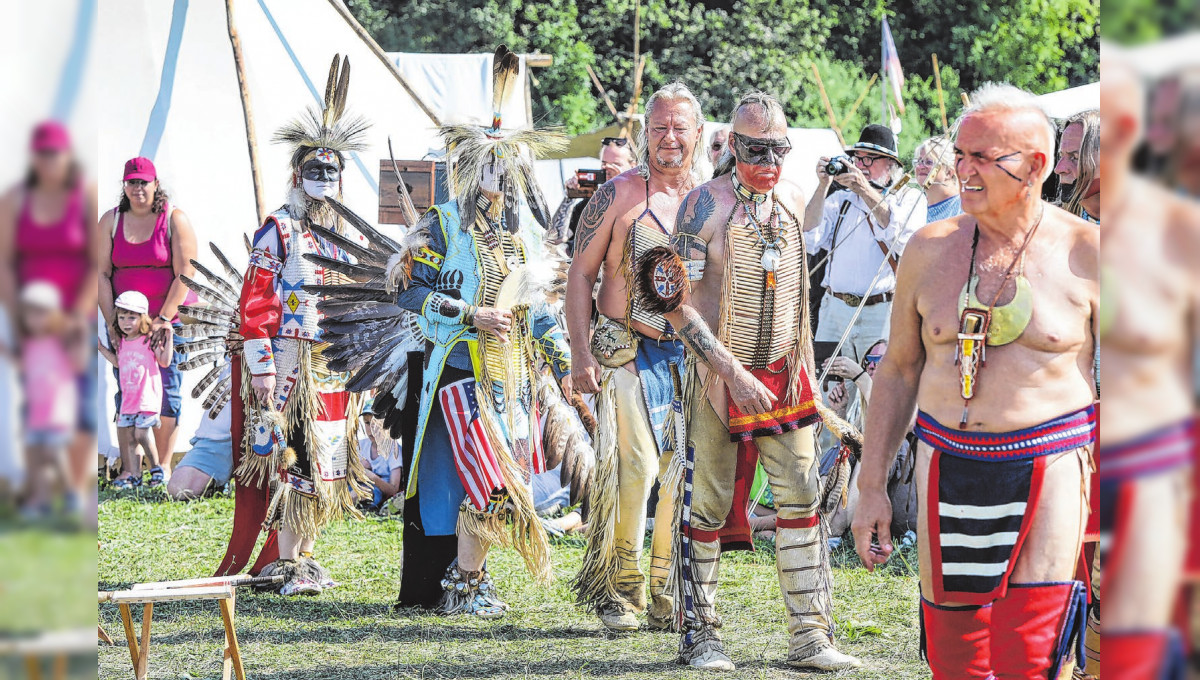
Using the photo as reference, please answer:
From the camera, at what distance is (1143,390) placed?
1.08 meters

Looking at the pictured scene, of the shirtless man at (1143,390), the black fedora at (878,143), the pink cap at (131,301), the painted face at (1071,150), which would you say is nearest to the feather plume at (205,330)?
the pink cap at (131,301)

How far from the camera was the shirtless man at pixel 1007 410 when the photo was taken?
2912 millimetres

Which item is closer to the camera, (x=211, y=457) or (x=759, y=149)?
(x=759, y=149)

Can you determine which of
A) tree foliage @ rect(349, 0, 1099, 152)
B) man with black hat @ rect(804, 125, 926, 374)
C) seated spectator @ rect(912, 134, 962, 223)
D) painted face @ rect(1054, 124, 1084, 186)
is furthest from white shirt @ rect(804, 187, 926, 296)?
tree foliage @ rect(349, 0, 1099, 152)

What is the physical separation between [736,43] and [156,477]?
18.0 m

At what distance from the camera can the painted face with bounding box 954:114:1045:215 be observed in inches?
116

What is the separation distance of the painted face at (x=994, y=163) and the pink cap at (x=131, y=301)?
6630 millimetres

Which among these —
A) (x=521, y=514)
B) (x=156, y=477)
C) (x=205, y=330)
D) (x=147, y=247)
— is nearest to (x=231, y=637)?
(x=521, y=514)

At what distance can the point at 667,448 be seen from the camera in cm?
495

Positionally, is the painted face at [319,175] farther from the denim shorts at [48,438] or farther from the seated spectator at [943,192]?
the denim shorts at [48,438]

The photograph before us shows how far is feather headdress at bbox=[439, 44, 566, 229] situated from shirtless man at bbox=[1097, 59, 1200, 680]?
428 centimetres

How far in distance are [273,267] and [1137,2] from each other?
4.95 meters

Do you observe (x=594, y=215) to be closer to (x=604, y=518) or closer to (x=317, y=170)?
(x=604, y=518)

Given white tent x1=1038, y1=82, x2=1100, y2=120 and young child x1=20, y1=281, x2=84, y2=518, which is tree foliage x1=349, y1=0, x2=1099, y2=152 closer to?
white tent x1=1038, y1=82, x2=1100, y2=120
